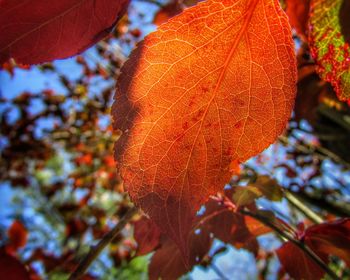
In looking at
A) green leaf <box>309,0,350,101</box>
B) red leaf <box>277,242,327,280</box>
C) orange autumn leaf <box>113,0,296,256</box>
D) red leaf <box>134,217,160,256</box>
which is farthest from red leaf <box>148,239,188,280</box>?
green leaf <box>309,0,350,101</box>

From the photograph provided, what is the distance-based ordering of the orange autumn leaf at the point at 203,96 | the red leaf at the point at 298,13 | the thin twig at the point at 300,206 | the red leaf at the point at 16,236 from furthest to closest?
the red leaf at the point at 16,236
the thin twig at the point at 300,206
the red leaf at the point at 298,13
the orange autumn leaf at the point at 203,96

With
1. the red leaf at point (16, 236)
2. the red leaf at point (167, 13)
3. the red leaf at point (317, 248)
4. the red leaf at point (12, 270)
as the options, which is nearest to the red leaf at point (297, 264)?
the red leaf at point (317, 248)

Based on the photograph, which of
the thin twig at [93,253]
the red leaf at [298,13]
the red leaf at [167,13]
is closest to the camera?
the red leaf at [298,13]

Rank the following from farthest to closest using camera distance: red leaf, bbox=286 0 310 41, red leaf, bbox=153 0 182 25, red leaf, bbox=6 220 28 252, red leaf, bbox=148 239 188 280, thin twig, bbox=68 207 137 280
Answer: red leaf, bbox=6 220 28 252, red leaf, bbox=153 0 182 25, red leaf, bbox=148 239 188 280, thin twig, bbox=68 207 137 280, red leaf, bbox=286 0 310 41

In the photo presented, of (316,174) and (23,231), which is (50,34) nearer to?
(23,231)

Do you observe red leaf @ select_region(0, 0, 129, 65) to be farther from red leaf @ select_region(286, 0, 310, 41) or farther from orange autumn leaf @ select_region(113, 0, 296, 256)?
red leaf @ select_region(286, 0, 310, 41)

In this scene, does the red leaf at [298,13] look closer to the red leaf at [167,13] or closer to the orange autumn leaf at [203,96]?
the orange autumn leaf at [203,96]

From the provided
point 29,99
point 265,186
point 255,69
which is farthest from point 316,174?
point 29,99
